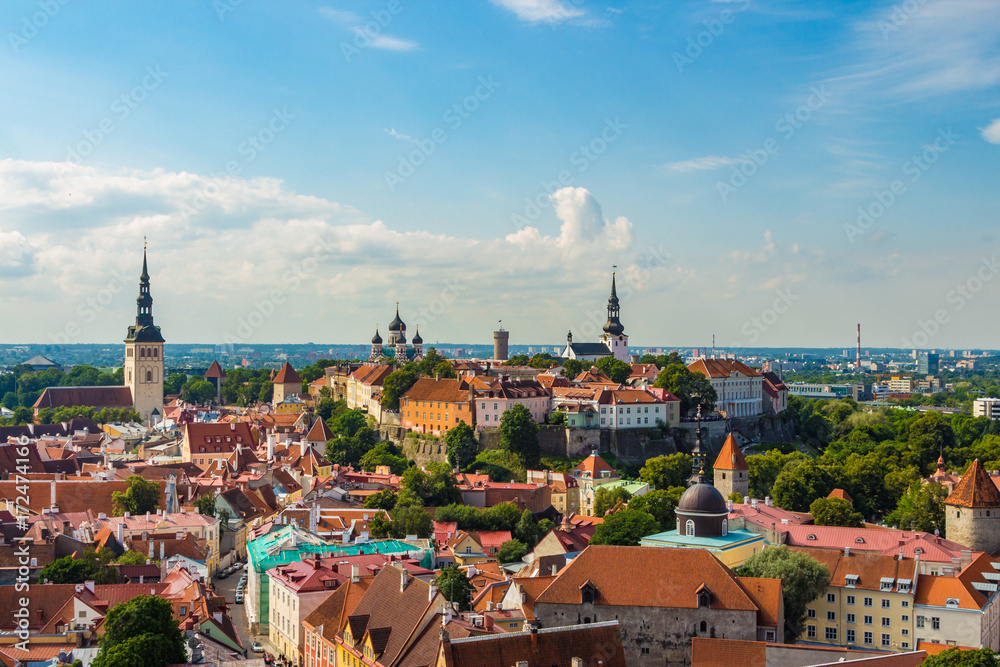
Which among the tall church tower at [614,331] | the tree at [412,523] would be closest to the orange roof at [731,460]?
the tree at [412,523]

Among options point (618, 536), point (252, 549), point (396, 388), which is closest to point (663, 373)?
point (396, 388)

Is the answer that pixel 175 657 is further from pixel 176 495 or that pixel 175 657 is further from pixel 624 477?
pixel 624 477

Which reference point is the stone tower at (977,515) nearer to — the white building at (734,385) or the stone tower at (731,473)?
the stone tower at (731,473)

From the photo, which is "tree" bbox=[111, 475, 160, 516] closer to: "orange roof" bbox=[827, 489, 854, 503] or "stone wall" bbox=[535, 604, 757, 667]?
"stone wall" bbox=[535, 604, 757, 667]

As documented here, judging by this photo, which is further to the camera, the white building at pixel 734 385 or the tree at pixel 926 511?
the white building at pixel 734 385

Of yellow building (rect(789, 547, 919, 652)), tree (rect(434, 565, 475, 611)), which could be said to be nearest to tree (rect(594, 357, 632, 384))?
yellow building (rect(789, 547, 919, 652))

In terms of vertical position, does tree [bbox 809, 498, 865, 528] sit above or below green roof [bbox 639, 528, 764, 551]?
below
